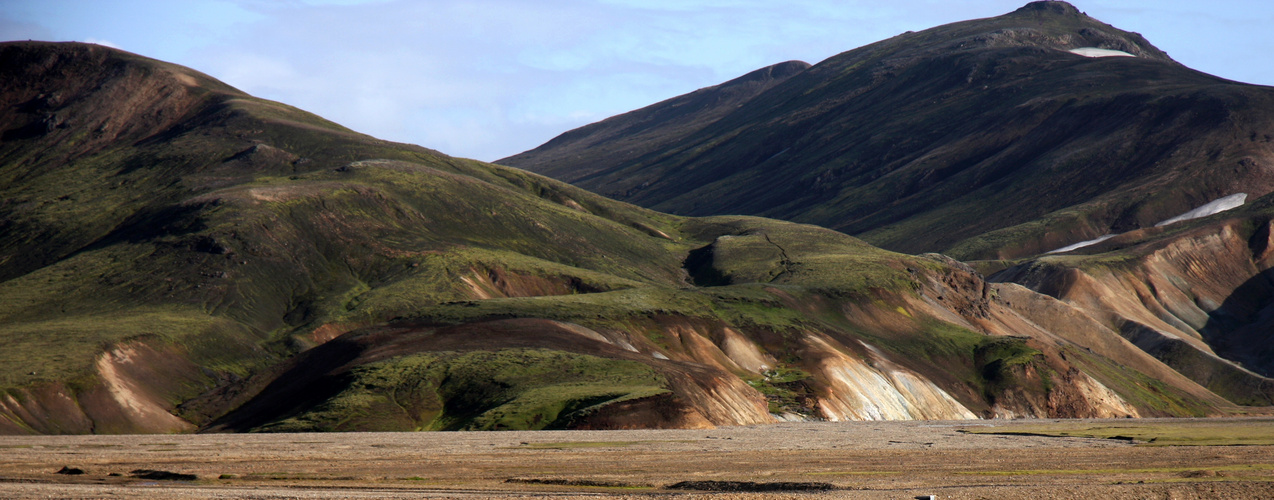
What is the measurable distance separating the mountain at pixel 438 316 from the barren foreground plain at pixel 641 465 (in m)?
12.3

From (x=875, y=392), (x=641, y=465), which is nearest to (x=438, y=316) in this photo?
(x=875, y=392)

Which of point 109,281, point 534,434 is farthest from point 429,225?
point 534,434

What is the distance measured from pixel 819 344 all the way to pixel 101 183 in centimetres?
12018

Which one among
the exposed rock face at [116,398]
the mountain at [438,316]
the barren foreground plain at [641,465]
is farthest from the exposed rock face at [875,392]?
the exposed rock face at [116,398]

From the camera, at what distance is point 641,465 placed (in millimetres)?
54656

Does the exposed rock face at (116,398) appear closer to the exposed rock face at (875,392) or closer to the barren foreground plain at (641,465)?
the barren foreground plain at (641,465)

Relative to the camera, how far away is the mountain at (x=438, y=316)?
92.6 m

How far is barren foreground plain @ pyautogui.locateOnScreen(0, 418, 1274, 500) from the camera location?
1650 inches

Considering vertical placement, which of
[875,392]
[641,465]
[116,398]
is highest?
[641,465]

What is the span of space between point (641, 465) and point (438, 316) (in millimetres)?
63266

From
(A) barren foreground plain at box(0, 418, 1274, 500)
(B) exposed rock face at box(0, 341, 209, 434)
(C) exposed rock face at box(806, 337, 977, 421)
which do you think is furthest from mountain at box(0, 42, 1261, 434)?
(A) barren foreground plain at box(0, 418, 1274, 500)

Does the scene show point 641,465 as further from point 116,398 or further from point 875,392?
point 875,392

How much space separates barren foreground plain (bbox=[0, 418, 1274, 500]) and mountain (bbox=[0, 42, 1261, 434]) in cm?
1228

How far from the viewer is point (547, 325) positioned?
4348 inches
